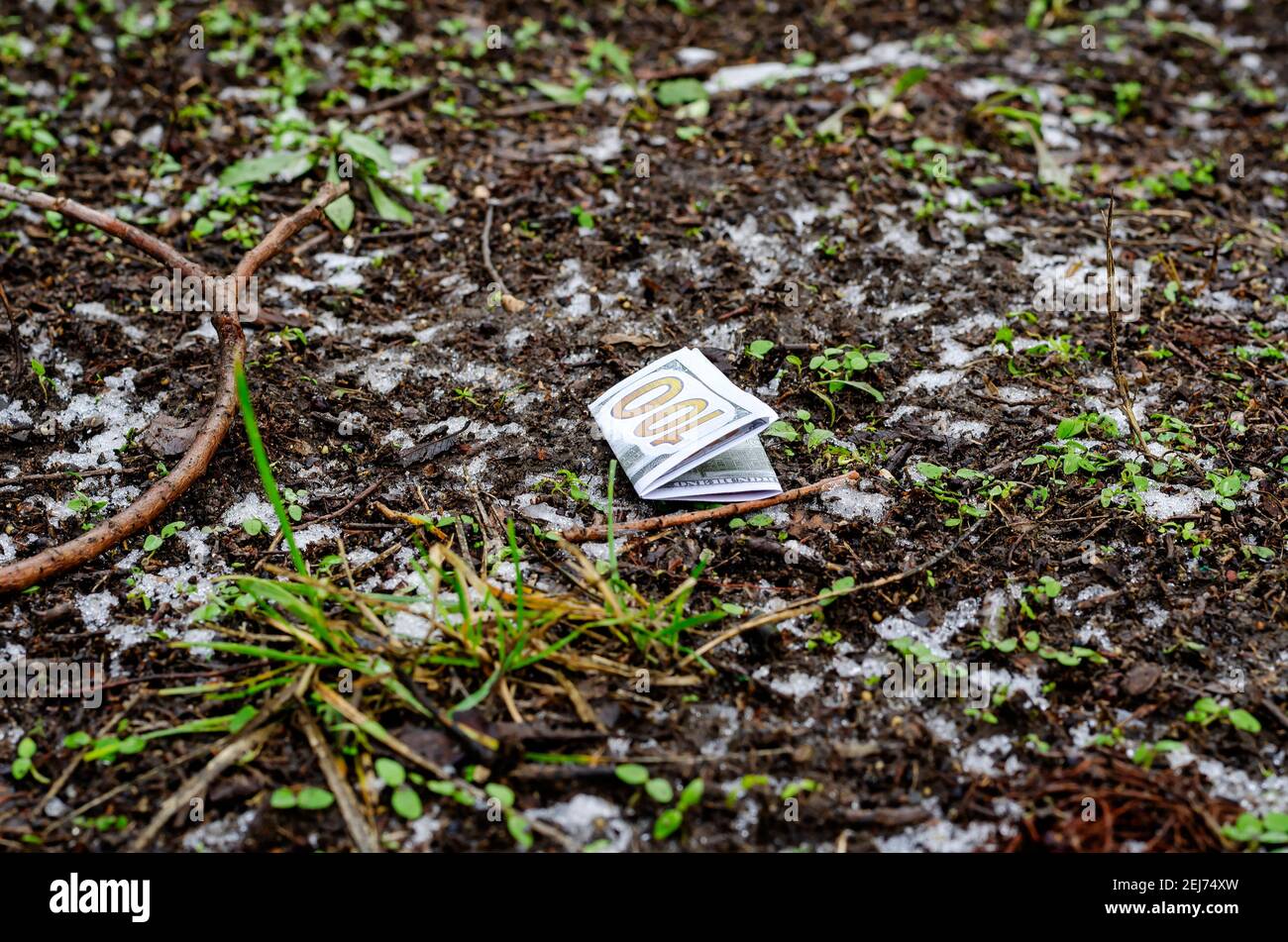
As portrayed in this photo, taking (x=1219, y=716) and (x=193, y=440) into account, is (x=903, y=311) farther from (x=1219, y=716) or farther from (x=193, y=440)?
(x=193, y=440)

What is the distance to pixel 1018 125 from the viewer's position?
4.69 m

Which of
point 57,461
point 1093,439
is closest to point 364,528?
point 57,461

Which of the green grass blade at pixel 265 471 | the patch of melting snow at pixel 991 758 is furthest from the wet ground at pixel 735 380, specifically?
the green grass blade at pixel 265 471

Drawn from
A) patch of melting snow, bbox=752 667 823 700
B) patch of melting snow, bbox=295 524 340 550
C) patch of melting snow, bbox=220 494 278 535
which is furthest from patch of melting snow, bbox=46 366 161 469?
patch of melting snow, bbox=752 667 823 700

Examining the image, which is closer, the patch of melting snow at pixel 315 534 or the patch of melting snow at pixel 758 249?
the patch of melting snow at pixel 315 534

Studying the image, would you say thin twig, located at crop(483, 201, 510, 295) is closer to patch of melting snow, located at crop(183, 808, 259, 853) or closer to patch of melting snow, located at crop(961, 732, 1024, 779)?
patch of melting snow, located at crop(183, 808, 259, 853)

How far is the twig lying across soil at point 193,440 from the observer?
2631mm

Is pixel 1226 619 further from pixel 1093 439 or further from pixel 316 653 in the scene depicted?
pixel 316 653

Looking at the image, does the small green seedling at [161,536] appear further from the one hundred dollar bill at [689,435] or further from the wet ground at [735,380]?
the one hundred dollar bill at [689,435]

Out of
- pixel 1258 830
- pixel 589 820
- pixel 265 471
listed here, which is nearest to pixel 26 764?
pixel 265 471

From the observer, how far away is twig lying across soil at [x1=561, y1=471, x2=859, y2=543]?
9.12 ft

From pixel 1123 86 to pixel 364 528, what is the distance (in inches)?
181

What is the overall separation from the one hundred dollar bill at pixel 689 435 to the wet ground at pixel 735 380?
0.34ft

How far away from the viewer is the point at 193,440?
311 centimetres
